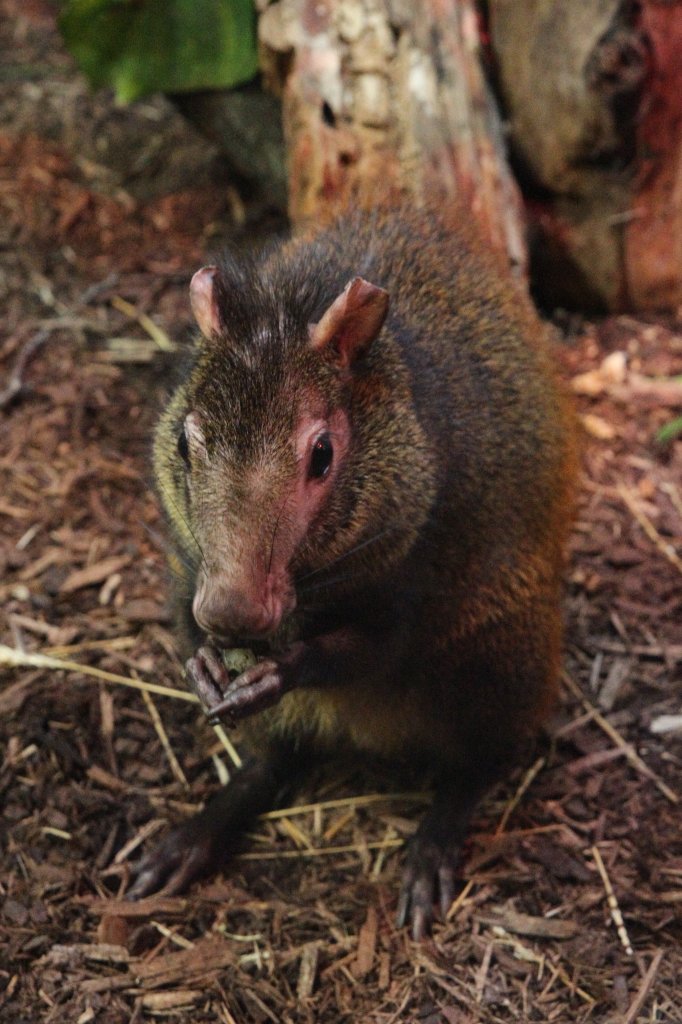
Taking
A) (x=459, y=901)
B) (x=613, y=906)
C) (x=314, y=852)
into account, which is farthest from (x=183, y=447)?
(x=613, y=906)

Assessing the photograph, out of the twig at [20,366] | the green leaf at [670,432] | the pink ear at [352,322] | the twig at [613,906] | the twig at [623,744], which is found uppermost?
the pink ear at [352,322]

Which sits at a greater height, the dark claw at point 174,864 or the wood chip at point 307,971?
the dark claw at point 174,864

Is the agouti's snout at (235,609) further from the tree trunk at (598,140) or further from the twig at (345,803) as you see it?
the tree trunk at (598,140)

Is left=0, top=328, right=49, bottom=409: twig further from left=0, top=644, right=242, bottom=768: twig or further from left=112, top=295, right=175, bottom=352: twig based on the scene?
left=0, top=644, right=242, bottom=768: twig

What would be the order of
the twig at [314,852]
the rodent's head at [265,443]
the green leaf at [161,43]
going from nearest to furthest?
the rodent's head at [265,443] → the twig at [314,852] → the green leaf at [161,43]

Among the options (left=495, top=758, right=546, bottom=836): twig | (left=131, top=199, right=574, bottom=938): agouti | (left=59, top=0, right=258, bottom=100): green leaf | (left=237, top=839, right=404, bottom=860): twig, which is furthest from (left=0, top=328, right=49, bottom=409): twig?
(left=495, top=758, right=546, bottom=836): twig

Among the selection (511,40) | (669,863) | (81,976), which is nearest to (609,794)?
(669,863)

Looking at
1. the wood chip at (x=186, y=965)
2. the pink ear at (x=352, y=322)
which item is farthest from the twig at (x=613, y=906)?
the pink ear at (x=352, y=322)
